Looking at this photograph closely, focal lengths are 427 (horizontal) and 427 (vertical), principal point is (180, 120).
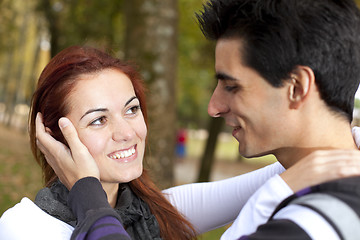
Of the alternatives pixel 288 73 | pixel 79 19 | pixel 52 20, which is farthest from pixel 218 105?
pixel 52 20

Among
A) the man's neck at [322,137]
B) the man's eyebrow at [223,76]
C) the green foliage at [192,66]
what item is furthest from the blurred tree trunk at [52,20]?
the man's neck at [322,137]

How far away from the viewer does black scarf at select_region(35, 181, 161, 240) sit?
2.32 meters

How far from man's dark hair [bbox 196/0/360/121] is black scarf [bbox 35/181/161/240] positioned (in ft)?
4.10

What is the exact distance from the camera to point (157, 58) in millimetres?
5469

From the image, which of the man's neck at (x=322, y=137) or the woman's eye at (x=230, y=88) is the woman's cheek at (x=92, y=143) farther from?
the man's neck at (x=322, y=137)

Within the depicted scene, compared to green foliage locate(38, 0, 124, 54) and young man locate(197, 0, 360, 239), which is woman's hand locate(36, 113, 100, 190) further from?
green foliage locate(38, 0, 124, 54)

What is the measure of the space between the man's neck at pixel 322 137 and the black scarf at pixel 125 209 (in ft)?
3.63

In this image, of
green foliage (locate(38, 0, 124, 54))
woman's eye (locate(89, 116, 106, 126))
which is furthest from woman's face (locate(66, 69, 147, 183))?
green foliage (locate(38, 0, 124, 54))

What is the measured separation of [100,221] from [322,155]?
3.26 ft

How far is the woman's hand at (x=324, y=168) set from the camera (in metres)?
1.66

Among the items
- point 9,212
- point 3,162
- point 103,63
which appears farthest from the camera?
point 3,162

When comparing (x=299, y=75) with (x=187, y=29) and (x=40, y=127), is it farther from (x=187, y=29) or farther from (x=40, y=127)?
(x=187, y=29)

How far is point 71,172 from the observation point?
7.44ft

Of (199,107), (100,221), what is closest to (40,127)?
(100,221)
